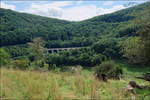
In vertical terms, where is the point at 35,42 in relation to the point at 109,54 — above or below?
above

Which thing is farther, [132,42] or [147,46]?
[132,42]

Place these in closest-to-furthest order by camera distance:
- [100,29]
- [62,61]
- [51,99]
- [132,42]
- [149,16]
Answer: [51,99] → [149,16] → [132,42] → [62,61] → [100,29]

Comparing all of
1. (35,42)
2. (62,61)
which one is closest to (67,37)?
(62,61)

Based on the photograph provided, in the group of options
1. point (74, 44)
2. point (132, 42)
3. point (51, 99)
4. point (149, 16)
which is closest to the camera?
point (51, 99)

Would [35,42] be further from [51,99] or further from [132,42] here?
[51,99]

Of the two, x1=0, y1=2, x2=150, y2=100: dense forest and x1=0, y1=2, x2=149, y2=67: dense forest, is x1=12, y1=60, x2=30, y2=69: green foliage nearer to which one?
x1=0, y1=2, x2=150, y2=100: dense forest

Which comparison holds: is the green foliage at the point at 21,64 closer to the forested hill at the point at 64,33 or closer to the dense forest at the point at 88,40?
the dense forest at the point at 88,40

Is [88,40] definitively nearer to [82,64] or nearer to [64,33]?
[64,33]

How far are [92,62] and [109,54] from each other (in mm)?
10193

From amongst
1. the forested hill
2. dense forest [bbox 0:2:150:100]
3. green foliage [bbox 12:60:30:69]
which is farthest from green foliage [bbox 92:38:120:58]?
green foliage [bbox 12:60:30:69]

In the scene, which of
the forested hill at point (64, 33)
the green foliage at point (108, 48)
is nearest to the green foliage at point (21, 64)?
the green foliage at point (108, 48)

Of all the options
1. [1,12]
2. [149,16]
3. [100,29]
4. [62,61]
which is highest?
[1,12]

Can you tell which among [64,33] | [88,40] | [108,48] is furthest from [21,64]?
[64,33]

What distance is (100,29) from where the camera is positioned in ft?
339
